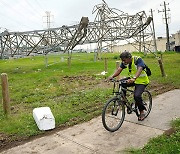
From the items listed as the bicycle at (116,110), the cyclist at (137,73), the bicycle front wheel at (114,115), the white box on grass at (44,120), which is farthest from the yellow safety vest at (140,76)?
the white box on grass at (44,120)

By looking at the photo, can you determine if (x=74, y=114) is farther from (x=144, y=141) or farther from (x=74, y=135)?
(x=144, y=141)

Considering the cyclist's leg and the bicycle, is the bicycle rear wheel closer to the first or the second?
the cyclist's leg

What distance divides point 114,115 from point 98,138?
2.84ft

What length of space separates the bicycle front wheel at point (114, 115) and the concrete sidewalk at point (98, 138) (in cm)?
15

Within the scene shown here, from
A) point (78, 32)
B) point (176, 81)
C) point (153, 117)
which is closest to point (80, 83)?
point (176, 81)

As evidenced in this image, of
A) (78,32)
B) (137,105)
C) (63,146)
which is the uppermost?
(78,32)

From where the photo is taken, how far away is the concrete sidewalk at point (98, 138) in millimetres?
5027

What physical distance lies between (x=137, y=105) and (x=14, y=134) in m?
3.21

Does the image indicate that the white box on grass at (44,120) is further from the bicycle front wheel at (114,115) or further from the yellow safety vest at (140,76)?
the yellow safety vest at (140,76)

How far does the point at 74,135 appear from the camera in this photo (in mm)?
5809

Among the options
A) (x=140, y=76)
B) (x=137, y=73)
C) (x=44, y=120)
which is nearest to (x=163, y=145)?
(x=137, y=73)

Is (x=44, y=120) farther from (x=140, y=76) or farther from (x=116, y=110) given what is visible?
(x=140, y=76)

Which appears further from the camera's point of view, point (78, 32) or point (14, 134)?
point (78, 32)

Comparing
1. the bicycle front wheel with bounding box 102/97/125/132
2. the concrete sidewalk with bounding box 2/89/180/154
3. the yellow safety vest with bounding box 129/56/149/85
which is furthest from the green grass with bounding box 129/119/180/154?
the yellow safety vest with bounding box 129/56/149/85
